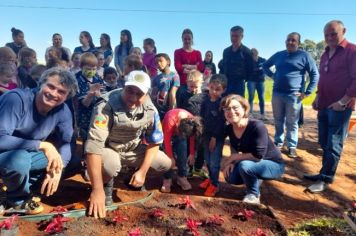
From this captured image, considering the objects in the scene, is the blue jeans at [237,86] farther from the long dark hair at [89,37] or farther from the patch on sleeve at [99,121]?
the patch on sleeve at [99,121]

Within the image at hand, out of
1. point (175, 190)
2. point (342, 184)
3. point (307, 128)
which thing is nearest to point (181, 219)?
point (175, 190)

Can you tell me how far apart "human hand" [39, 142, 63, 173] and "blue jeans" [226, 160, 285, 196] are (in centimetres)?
183

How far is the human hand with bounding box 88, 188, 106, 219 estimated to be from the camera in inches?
109

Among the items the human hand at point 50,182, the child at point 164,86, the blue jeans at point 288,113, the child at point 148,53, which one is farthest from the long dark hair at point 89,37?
the human hand at point 50,182

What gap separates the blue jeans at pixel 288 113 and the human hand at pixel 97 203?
12.5ft

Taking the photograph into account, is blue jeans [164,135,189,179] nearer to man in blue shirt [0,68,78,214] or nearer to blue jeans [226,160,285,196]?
blue jeans [226,160,285,196]

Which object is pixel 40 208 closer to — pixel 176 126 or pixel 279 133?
pixel 176 126

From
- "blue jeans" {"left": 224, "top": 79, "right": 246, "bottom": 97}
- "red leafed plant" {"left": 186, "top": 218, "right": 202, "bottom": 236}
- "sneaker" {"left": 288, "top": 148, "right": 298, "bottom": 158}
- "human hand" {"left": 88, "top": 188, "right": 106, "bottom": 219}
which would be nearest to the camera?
"red leafed plant" {"left": 186, "top": 218, "right": 202, "bottom": 236}

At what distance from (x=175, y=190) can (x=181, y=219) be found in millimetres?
903

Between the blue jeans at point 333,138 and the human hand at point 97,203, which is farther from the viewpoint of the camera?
the blue jeans at point 333,138

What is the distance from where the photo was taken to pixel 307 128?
862 cm

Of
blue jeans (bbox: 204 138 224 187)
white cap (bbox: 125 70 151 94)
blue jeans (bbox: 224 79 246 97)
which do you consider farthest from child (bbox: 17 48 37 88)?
blue jeans (bbox: 224 79 246 97)

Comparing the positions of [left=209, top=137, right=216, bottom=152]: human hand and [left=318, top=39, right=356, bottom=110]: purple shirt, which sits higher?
[left=318, top=39, right=356, bottom=110]: purple shirt

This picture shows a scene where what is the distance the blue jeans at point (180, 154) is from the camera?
12.5 ft
